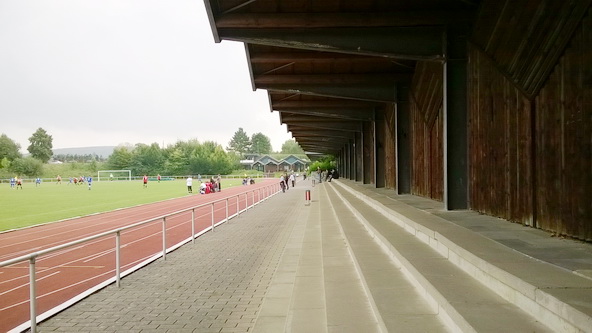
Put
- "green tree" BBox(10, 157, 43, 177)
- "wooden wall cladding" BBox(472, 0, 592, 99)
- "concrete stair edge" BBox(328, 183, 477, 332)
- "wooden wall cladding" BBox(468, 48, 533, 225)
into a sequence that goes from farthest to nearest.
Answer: "green tree" BBox(10, 157, 43, 177), "wooden wall cladding" BBox(468, 48, 533, 225), "wooden wall cladding" BBox(472, 0, 592, 99), "concrete stair edge" BBox(328, 183, 477, 332)

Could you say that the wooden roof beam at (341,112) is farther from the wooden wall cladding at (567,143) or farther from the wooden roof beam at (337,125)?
the wooden wall cladding at (567,143)

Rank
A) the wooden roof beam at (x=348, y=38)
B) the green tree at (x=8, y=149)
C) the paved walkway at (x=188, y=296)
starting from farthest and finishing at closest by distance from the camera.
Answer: the green tree at (x=8, y=149), the wooden roof beam at (x=348, y=38), the paved walkway at (x=188, y=296)

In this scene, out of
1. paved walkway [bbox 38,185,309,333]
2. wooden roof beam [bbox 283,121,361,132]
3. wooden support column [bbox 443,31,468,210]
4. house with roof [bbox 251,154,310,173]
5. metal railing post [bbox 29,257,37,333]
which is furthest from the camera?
house with roof [bbox 251,154,310,173]

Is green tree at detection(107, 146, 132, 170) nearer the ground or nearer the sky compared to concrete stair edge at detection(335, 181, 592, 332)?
nearer the sky

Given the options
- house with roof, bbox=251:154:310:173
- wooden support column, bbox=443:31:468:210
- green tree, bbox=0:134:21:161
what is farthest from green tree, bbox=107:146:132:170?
wooden support column, bbox=443:31:468:210

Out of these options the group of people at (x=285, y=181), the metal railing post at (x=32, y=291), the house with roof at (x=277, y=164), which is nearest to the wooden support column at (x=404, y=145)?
the metal railing post at (x=32, y=291)

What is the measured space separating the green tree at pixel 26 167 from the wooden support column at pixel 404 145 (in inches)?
4154

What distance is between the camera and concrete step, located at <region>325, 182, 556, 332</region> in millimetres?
3768

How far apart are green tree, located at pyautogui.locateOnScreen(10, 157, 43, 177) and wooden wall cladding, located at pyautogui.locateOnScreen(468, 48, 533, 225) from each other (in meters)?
111

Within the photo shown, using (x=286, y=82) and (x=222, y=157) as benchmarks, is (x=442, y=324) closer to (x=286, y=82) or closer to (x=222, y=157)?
(x=286, y=82)

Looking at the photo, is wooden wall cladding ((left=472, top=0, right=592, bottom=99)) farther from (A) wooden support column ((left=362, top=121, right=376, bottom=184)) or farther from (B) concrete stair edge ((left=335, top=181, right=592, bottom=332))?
(A) wooden support column ((left=362, top=121, right=376, bottom=184))

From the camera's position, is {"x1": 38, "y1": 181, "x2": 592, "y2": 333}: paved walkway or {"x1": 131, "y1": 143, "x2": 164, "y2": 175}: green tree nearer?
{"x1": 38, "y1": 181, "x2": 592, "y2": 333}: paved walkway

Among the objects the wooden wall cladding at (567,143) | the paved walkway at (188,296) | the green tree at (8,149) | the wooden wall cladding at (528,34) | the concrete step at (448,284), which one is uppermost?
the green tree at (8,149)

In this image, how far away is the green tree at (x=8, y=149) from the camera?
11462 cm
